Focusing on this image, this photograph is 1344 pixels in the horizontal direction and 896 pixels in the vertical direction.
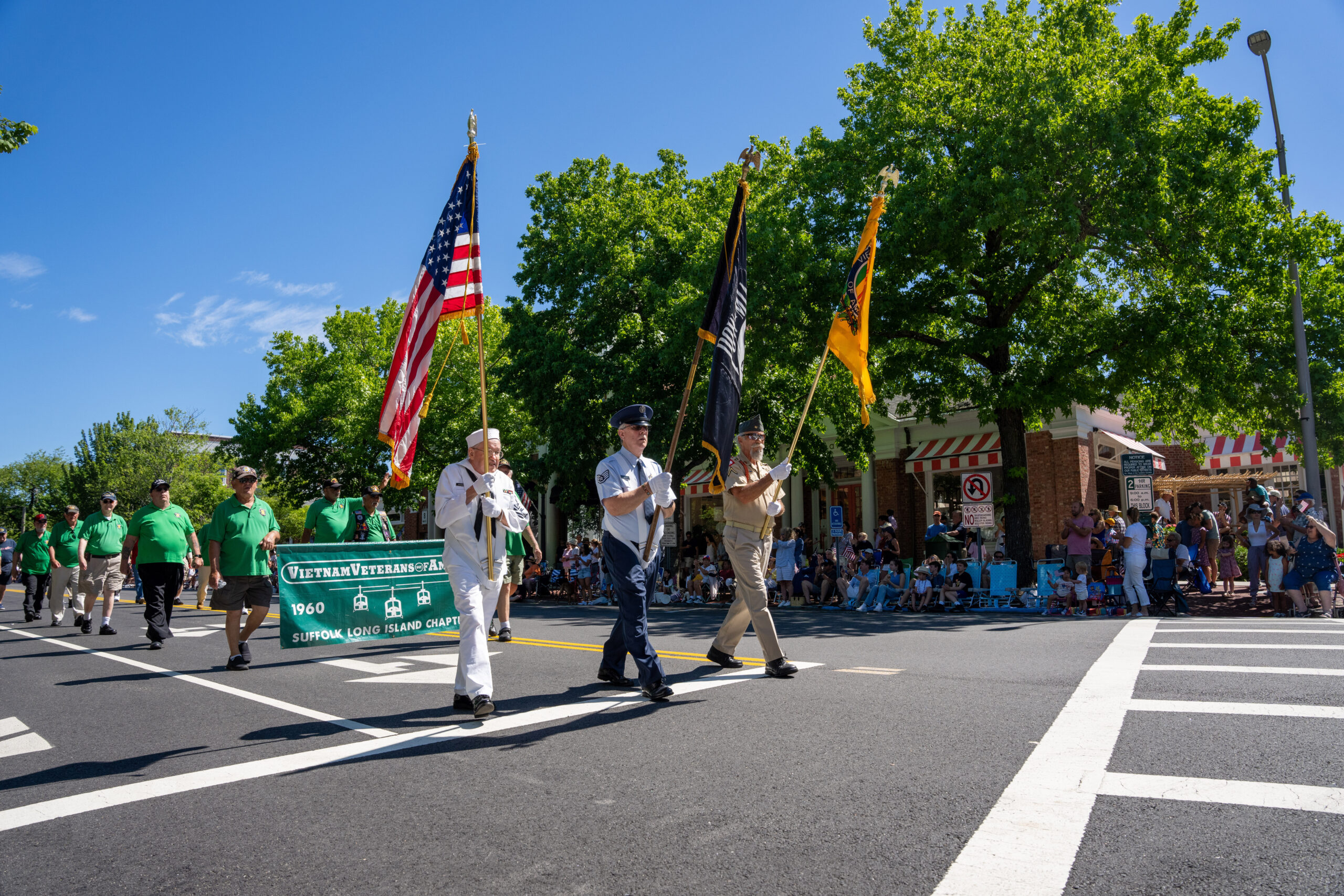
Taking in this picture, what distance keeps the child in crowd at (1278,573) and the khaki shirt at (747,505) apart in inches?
411

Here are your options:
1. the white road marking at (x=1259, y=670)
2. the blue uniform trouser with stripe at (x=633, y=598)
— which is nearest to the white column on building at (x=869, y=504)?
the white road marking at (x=1259, y=670)

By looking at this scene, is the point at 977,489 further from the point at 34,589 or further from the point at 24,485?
the point at 24,485

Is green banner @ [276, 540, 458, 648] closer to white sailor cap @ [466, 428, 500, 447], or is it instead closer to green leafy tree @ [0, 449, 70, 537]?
white sailor cap @ [466, 428, 500, 447]

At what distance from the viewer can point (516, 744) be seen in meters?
5.00

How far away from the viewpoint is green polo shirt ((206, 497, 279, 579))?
8.55 meters

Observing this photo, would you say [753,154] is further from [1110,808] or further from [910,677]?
[1110,808]

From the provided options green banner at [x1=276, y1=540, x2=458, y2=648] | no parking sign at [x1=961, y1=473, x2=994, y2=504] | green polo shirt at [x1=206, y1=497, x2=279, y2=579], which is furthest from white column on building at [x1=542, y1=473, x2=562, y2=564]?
green polo shirt at [x1=206, y1=497, x2=279, y2=579]

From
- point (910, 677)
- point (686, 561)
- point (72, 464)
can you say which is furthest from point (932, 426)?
point (72, 464)

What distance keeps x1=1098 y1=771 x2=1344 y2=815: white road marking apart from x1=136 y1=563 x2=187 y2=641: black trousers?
10.5 m

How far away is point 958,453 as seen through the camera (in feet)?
81.2

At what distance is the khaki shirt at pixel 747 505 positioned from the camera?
6.99m

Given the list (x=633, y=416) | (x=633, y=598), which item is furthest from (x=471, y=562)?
(x=633, y=416)

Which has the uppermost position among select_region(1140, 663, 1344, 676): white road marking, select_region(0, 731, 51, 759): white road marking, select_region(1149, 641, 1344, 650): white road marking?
select_region(1140, 663, 1344, 676): white road marking

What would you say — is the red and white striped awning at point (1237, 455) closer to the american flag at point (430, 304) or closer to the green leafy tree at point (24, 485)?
the american flag at point (430, 304)
